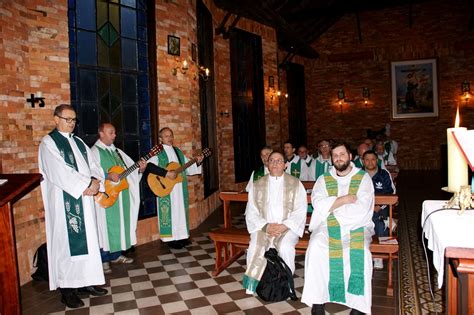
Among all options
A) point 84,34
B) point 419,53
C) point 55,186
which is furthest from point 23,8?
point 419,53

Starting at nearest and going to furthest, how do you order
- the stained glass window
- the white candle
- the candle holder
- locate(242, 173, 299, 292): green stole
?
the white candle, the candle holder, locate(242, 173, 299, 292): green stole, the stained glass window

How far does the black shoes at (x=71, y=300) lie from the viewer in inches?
168

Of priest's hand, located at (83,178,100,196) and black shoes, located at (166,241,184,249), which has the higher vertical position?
priest's hand, located at (83,178,100,196)

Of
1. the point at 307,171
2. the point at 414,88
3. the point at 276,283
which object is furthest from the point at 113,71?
the point at 414,88

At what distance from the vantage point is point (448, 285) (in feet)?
7.37

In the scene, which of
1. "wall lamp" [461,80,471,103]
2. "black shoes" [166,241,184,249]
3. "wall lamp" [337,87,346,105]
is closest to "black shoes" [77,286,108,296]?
"black shoes" [166,241,184,249]

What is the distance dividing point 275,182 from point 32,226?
10.2 feet

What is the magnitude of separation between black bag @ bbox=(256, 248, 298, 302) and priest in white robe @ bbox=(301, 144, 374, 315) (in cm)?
43

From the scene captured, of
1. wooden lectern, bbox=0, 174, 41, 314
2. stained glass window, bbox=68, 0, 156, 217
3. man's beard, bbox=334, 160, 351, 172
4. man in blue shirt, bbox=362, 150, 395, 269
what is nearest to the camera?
wooden lectern, bbox=0, 174, 41, 314

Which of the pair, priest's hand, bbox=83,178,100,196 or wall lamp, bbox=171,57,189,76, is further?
wall lamp, bbox=171,57,189,76

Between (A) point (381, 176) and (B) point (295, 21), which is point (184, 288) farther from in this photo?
(B) point (295, 21)

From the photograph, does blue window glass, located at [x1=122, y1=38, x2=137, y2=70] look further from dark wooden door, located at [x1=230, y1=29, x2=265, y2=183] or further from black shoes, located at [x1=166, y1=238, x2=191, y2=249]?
dark wooden door, located at [x1=230, y1=29, x2=265, y2=183]

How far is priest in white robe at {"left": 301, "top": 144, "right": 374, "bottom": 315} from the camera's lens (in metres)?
3.76

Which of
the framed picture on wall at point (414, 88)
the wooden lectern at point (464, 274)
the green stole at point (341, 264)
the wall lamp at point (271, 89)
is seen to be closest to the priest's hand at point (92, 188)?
the green stole at point (341, 264)
